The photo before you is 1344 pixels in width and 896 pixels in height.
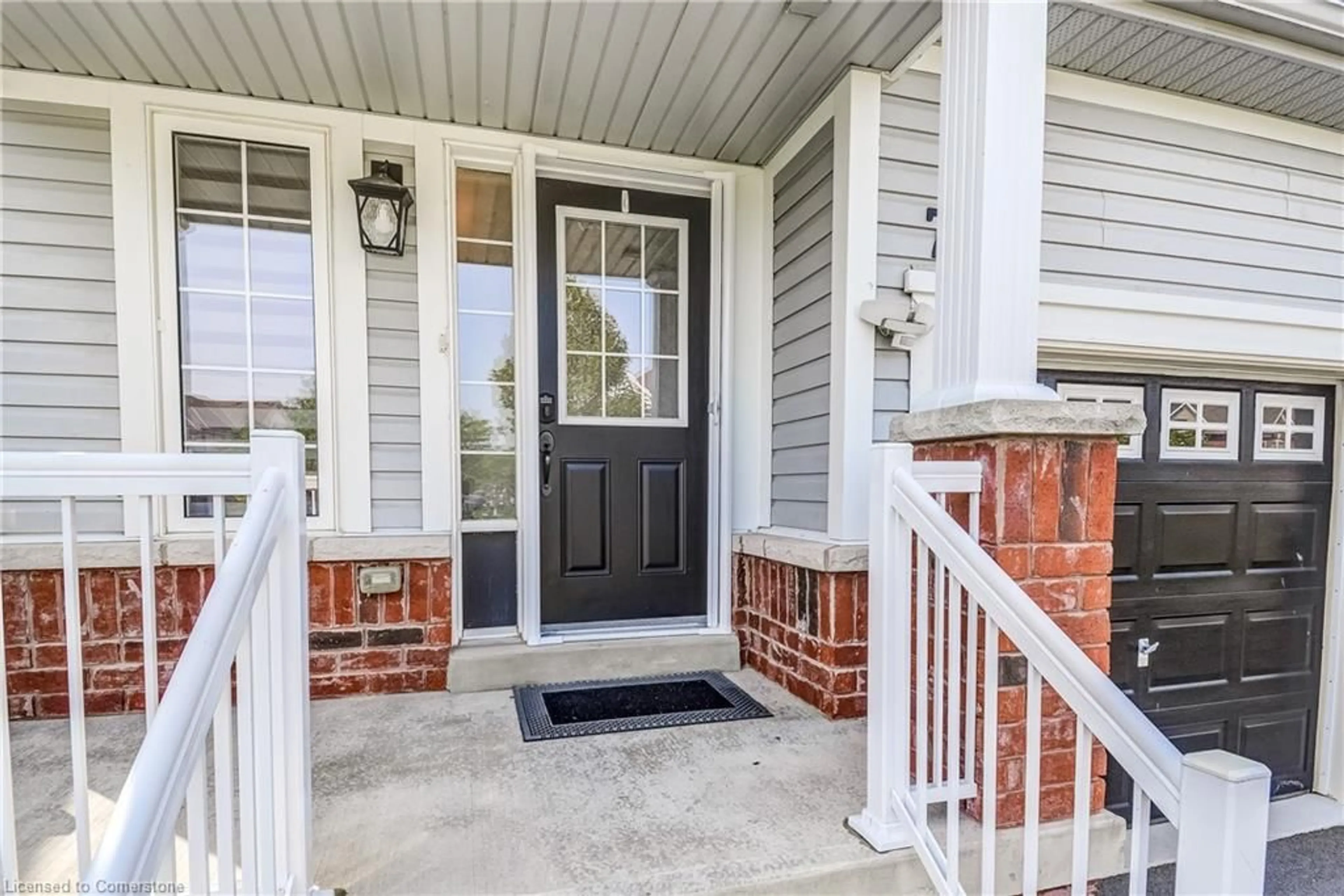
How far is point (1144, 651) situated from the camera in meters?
2.77

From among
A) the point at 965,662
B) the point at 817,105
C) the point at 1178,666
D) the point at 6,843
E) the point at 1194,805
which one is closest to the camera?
the point at 1194,805

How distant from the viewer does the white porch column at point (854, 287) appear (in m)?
2.23

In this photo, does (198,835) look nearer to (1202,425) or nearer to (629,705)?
(629,705)

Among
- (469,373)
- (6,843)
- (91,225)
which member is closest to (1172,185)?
(469,373)

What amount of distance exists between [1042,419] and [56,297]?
3.21 m

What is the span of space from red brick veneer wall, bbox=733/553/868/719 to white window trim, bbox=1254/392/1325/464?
2.32m

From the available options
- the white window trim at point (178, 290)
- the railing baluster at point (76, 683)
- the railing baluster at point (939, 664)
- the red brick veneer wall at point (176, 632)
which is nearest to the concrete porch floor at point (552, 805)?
the red brick veneer wall at point (176, 632)

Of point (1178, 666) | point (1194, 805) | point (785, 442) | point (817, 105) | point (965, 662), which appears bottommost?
point (1178, 666)

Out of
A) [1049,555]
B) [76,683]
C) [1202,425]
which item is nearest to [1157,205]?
[1202,425]

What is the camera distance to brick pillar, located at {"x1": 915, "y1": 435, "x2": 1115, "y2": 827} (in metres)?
1.44

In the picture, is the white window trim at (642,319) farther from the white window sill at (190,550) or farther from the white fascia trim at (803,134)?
the white window sill at (190,550)

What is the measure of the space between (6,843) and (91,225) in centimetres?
213

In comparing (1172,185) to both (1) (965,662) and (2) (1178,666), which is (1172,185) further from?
(1) (965,662)

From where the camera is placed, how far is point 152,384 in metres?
2.28
